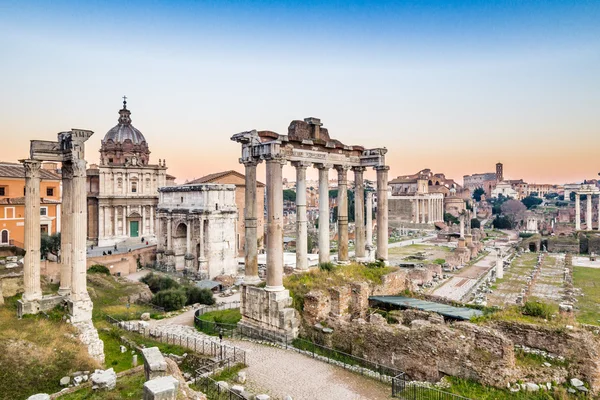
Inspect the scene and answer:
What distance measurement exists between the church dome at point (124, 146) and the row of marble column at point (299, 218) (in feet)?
105

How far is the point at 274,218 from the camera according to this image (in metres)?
14.3

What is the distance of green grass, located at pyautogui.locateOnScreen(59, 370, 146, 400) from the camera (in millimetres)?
8539

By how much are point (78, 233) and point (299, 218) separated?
26.4ft

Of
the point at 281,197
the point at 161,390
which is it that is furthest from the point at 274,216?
the point at 161,390

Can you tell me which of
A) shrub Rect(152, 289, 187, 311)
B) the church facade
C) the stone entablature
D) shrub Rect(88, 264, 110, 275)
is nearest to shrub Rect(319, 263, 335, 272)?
shrub Rect(152, 289, 187, 311)

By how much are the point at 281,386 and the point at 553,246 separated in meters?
60.3

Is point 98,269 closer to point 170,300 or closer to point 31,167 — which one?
point 170,300

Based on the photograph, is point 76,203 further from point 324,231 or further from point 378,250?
point 378,250

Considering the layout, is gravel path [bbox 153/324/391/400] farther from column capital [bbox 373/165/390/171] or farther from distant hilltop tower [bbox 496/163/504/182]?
distant hilltop tower [bbox 496/163/504/182]

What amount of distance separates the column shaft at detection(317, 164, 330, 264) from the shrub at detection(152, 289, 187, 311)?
10.2 m

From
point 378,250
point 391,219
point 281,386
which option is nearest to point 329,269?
point 378,250

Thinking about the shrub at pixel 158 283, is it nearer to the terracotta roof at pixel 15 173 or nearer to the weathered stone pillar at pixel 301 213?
the terracotta roof at pixel 15 173

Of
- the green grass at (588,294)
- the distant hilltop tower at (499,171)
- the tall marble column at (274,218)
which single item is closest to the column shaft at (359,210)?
the tall marble column at (274,218)

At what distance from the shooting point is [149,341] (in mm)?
14594
